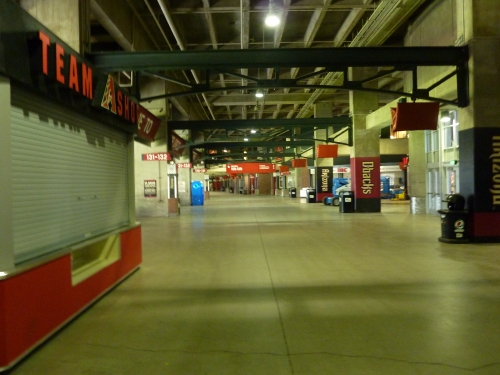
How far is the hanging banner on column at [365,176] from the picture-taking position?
22.5 metres

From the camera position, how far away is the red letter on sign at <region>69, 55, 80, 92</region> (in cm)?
591

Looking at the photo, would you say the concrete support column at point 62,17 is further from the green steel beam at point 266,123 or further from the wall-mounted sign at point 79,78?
the green steel beam at point 266,123

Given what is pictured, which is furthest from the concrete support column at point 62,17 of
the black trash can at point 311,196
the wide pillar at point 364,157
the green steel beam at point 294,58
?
the black trash can at point 311,196

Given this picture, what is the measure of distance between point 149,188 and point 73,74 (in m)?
16.2

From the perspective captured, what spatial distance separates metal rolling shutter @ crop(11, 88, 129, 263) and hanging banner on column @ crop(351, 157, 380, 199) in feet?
52.9

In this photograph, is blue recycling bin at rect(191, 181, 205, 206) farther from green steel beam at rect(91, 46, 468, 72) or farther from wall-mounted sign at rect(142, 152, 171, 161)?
green steel beam at rect(91, 46, 468, 72)

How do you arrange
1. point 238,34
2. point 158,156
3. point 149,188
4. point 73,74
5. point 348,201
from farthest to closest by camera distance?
point 348,201
point 149,188
point 158,156
point 238,34
point 73,74

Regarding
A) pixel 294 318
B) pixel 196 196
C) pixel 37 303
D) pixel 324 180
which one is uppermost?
pixel 324 180

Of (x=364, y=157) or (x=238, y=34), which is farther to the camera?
(x=364, y=157)

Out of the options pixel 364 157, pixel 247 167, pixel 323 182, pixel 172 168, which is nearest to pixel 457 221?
pixel 364 157

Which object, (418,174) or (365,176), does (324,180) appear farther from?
(418,174)

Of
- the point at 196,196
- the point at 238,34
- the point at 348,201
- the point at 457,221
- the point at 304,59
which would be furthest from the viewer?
the point at 196,196

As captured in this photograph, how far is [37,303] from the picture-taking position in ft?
15.2

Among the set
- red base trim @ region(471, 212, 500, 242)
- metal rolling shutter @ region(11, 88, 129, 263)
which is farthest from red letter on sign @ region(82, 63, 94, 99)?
red base trim @ region(471, 212, 500, 242)
